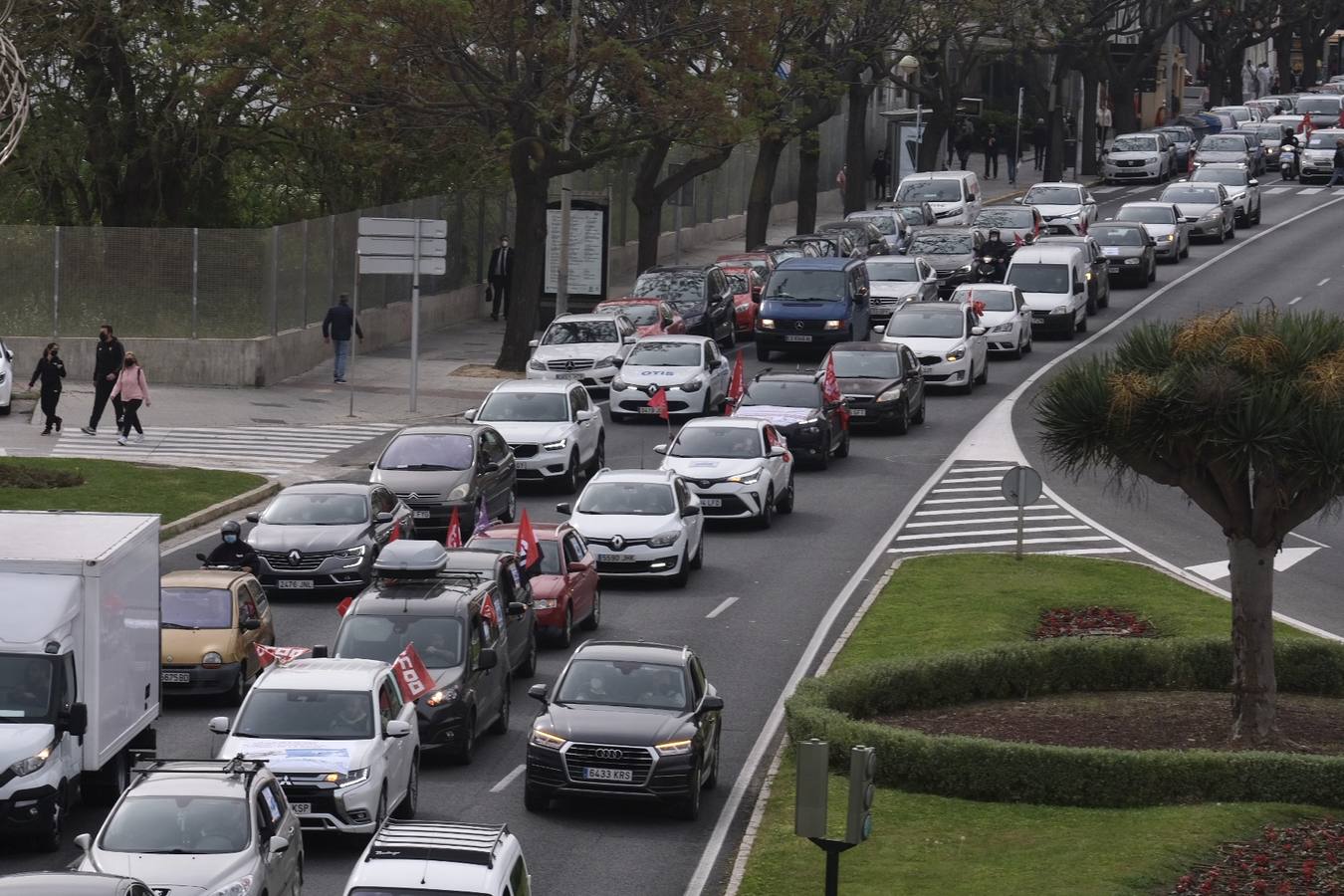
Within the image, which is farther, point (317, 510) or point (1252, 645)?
point (317, 510)

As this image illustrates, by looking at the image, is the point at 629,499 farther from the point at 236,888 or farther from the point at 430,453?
the point at 236,888

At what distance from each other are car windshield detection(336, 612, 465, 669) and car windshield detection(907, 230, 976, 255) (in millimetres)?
38061

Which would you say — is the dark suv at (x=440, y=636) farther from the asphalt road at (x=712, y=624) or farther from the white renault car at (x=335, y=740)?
the white renault car at (x=335, y=740)

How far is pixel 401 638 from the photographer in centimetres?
2245

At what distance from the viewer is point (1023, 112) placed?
10700 centimetres

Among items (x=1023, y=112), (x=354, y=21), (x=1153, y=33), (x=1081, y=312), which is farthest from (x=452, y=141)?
(x=1023, y=112)

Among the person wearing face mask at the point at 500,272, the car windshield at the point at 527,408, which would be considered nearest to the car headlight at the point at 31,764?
the car windshield at the point at 527,408

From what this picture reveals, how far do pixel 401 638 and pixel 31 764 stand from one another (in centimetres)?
508

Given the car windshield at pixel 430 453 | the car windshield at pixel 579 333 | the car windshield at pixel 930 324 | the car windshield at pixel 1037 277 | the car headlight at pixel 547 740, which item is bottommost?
the car headlight at pixel 547 740

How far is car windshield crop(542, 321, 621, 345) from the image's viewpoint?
45656 millimetres

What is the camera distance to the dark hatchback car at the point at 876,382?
41.9 meters

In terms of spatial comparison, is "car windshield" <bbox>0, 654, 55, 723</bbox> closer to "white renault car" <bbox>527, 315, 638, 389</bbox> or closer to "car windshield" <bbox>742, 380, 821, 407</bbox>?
"car windshield" <bbox>742, 380, 821, 407</bbox>

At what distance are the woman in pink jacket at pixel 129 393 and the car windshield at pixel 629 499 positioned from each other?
431 inches

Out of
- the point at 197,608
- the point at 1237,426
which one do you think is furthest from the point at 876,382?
the point at 1237,426
